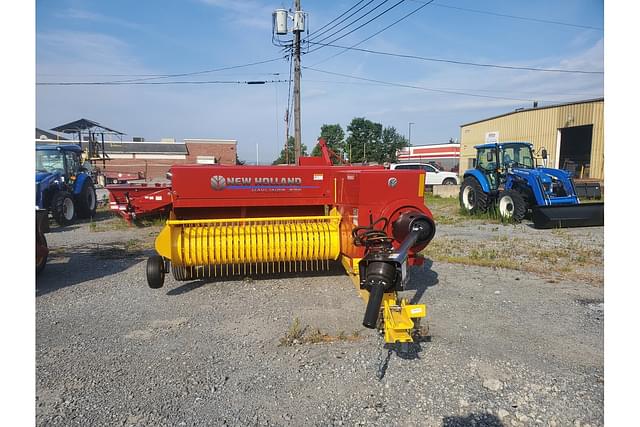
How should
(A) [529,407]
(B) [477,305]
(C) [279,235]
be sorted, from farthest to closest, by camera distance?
1. (C) [279,235]
2. (B) [477,305]
3. (A) [529,407]

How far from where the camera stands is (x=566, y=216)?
9.05 meters

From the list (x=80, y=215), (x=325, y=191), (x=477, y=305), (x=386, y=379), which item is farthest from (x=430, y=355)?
(x=80, y=215)

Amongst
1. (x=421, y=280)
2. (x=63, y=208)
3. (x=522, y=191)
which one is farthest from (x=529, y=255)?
(x=63, y=208)

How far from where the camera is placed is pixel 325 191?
5.34m

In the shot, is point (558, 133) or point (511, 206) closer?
point (511, 206)

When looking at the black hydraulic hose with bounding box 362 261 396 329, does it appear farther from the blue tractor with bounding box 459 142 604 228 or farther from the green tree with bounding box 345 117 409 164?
the green tree with bounding box 345 117 409 164

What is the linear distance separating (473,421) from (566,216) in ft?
27.8

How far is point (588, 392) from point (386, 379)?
145 centimetres

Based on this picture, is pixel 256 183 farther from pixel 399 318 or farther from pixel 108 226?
pixel 108 226

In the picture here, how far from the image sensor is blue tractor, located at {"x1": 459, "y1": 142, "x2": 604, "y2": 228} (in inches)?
359

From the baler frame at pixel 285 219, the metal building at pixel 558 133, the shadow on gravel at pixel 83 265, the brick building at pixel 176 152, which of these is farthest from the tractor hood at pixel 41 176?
the brick building at pixel 176 152

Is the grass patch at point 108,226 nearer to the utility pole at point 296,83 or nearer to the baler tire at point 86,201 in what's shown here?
the baler tire at point 86,201

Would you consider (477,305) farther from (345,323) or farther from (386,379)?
(386,379)

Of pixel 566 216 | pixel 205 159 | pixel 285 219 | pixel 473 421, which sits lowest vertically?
pixel 473 421
